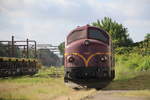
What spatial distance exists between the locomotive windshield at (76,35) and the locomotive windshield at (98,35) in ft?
1.13

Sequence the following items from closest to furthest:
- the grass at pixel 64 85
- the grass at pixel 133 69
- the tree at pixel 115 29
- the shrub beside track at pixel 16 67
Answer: the grass at pixel 64 85, the grass at pixel 133 69, the shrub beside track at pixel 16 67, the tree at pixel 115 29

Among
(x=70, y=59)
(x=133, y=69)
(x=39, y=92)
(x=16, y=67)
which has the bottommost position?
(x=39, y=92)

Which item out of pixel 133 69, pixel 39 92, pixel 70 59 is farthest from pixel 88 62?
pixel 133 69

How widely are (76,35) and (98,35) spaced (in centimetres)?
110

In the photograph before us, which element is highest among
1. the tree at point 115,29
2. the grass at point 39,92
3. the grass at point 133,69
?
the tree at point 115,29

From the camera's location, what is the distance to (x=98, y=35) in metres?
17.4

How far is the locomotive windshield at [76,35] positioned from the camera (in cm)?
1733

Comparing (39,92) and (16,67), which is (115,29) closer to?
(16,67)

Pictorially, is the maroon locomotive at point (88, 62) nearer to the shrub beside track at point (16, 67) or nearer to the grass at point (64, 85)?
the grass at point (64, 85)

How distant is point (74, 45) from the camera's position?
1686 centimetres

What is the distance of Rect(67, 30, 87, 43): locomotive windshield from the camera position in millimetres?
17331

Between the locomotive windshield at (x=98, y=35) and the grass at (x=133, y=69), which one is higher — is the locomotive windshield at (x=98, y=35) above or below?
above

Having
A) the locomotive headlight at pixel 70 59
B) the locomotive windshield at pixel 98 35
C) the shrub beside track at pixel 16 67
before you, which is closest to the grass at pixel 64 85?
the locomotive headlight at pixel 70 59

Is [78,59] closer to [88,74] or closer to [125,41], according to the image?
[88,74]
